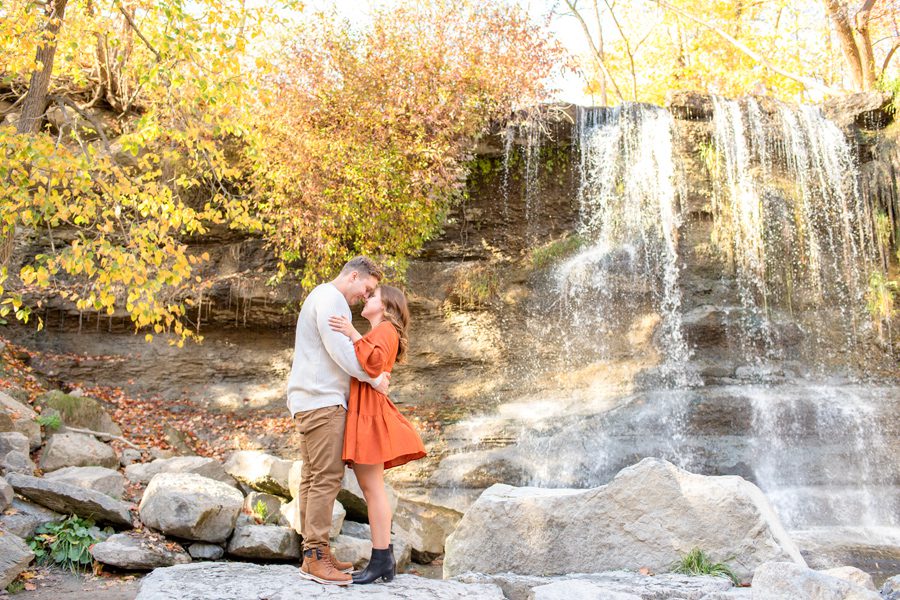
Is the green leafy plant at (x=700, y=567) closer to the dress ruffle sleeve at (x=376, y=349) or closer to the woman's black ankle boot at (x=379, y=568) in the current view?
the woman's black ankle boot at (x=379, y=568)

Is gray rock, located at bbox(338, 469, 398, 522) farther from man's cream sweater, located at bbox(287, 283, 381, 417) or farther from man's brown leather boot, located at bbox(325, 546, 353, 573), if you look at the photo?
man's cream sweater, located at bbox(287, 283, 381, 417)

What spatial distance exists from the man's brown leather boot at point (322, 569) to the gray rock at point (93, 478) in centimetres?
346

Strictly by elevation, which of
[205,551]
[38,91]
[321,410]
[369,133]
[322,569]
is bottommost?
[205,551]

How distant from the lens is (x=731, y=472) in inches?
388

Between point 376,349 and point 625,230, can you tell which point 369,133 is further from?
point 376,349

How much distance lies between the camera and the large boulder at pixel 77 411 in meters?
9.14

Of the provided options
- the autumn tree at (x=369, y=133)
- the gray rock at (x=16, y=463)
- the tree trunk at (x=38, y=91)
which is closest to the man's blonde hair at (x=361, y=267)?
Answer: the gray rock at (x=16, y=463)

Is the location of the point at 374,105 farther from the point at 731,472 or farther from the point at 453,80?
the point at 731,472

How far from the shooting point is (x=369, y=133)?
11609 mm

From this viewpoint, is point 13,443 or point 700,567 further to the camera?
point 13,443

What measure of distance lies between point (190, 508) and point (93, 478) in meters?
1.29

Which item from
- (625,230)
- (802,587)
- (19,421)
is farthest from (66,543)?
(625,230)

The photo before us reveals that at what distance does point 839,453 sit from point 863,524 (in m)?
1.37

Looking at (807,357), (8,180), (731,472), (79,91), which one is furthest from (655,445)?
(79,91)
